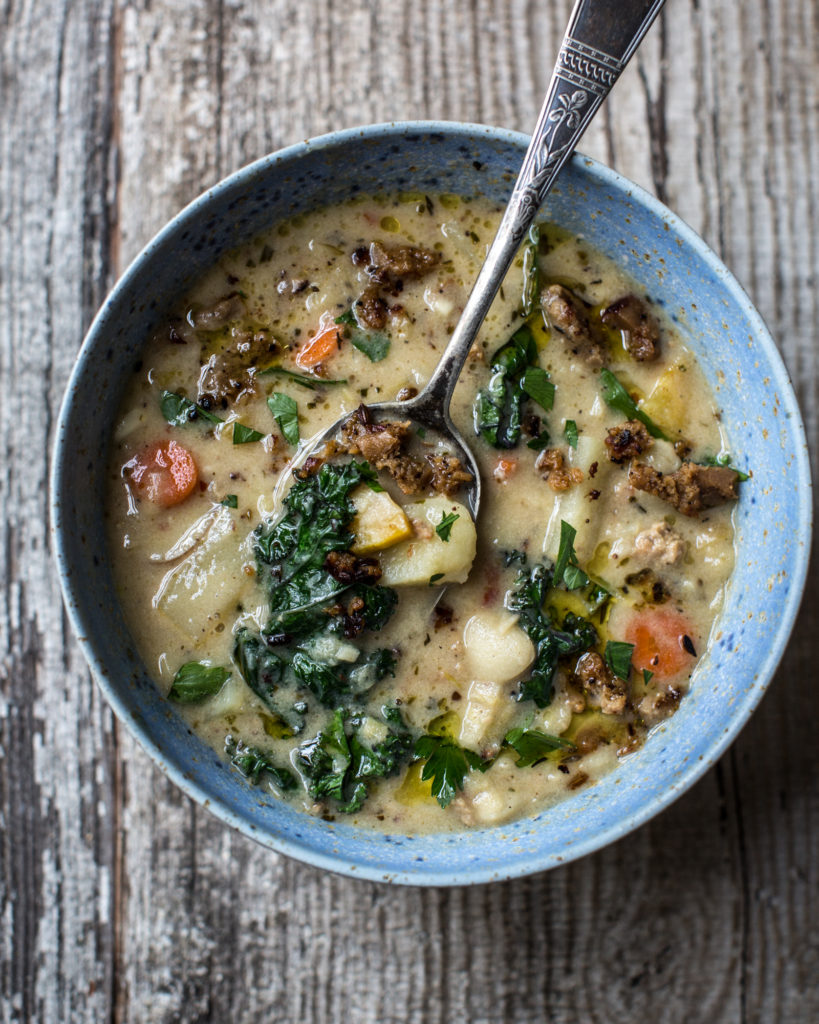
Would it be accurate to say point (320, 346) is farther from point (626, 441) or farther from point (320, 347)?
point (626, 441)

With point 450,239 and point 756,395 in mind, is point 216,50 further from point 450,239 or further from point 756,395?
point 756,395

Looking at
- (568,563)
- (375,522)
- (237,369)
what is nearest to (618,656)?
(568,563)

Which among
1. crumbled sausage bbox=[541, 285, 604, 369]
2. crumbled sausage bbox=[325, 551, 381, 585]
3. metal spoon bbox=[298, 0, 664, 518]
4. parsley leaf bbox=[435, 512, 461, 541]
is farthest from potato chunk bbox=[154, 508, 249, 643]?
crumbled sausage bbox=[541, 285, 604, 369]

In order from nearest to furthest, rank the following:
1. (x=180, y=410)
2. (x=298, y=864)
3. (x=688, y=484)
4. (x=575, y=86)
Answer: (x=575, y=86) → (x=688, y=484) → (x=180, y=410) → (x=298, y=864)

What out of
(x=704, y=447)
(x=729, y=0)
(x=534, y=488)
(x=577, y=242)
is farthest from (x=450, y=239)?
(x=729, y=0)

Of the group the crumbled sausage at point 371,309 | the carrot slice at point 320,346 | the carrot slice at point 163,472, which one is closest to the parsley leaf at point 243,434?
the carrot slice at point 163,472

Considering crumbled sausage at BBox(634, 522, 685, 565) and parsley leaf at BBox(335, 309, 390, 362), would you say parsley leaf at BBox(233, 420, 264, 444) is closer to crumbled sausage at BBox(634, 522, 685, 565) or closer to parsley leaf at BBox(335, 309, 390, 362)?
parsley leaf at BBox(335, 309, 390, 362)
